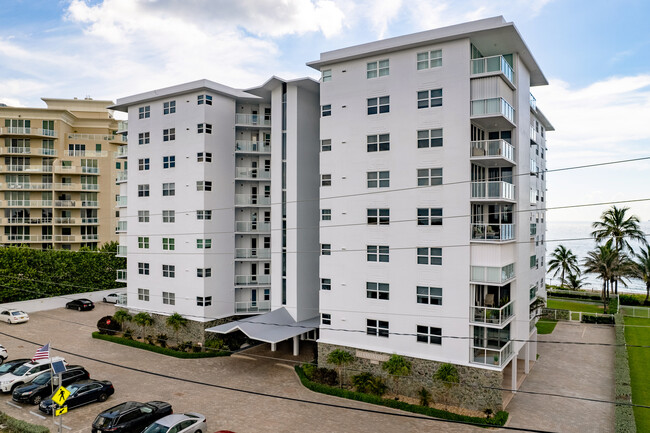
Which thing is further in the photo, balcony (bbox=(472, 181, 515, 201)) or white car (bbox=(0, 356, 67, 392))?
white car (bbox=(0, 356, 67, 392))

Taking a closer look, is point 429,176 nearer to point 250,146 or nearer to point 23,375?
point 250,146

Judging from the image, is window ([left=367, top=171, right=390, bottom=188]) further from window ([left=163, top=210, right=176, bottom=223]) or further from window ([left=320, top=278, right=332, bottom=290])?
window ([left=163, top=210, right=176, bottom=223])

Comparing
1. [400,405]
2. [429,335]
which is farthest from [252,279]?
[400,405]

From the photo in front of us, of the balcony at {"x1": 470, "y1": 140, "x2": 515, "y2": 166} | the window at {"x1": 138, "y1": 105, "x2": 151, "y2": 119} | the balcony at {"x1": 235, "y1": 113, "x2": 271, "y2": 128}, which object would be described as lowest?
the balcony at {"x1": 470, "y1": 140, "x2": 515, "y2": 166}

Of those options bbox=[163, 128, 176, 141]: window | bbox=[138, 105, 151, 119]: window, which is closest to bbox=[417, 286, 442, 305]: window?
bbox=[163, 128, 176, 141]: window

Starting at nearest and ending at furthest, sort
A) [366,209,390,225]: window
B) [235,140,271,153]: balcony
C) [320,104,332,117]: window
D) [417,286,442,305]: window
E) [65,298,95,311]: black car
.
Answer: [417,286,442,305]: window < [366,209,390,225]: window < [320,104,332,117]: window < [235,140,271,153]: balcony < [65,298,95,311]: black car

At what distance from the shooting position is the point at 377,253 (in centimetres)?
2697

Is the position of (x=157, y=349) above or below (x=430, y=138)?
below

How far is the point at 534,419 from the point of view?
23.3 m

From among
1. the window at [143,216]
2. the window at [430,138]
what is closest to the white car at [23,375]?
the window at [143,216]

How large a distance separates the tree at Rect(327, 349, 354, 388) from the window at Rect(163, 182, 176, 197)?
60.8 ft

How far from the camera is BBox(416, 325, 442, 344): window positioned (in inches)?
982

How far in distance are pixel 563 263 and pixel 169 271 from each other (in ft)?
171

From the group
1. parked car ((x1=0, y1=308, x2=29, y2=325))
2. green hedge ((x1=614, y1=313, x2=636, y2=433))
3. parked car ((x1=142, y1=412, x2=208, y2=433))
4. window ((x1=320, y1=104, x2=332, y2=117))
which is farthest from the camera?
parked car ((x1=0, y1=308, x2=29, y2=325))
